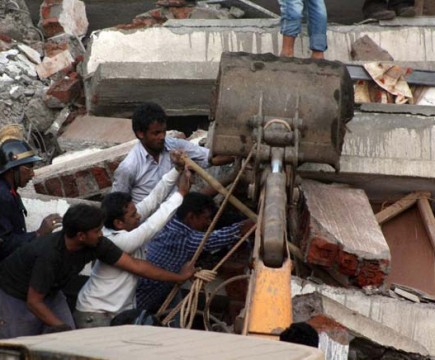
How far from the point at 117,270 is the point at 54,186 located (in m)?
2.07

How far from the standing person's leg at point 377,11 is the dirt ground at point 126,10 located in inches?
39.7

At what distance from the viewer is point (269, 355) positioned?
3.67m

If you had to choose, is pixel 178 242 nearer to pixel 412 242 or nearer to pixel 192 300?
pixel 192 300

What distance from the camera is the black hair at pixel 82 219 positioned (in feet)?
19.1

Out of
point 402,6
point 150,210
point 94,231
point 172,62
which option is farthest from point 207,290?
point 402,6

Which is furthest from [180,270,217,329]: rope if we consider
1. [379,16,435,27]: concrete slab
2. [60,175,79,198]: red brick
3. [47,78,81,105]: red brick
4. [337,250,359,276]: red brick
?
[379,16,435,27]: concrete slab

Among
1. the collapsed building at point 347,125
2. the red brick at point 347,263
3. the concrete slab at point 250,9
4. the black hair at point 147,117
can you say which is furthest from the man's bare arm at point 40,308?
the concrete slab at point 250,9

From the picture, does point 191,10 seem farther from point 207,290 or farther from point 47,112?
point 207,290

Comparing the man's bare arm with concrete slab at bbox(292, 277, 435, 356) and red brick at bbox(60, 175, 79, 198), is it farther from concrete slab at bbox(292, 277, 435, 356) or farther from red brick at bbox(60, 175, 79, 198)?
red brick at bbox(60, 175, 79, 198)

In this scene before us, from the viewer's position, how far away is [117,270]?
6.23m

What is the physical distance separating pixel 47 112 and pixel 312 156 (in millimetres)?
3446

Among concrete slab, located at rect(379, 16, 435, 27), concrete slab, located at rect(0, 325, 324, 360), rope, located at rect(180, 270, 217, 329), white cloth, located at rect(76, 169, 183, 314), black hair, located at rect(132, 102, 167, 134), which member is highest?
concrete slab, located at rect(0, 325, 324, 360)

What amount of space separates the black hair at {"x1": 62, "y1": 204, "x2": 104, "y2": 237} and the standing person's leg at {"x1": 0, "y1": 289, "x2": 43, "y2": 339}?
53 cm

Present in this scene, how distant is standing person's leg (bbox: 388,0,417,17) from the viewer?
32.5 ft
